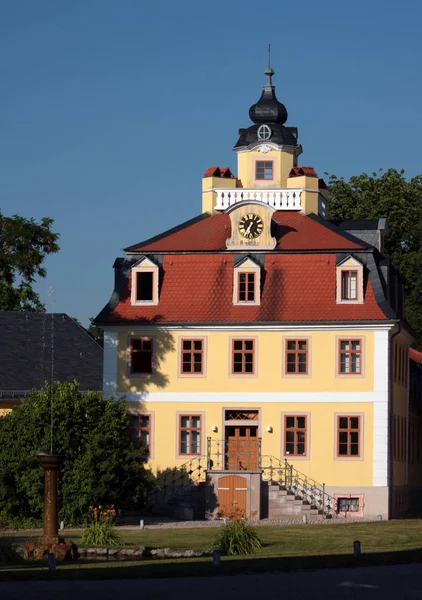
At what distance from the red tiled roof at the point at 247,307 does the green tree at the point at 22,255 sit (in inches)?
722

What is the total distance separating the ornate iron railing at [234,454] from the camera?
51.2 m

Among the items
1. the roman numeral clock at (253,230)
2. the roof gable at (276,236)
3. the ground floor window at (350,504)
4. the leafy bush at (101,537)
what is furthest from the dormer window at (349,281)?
the leafy bush at (101,537)

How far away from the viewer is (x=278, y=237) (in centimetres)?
5338

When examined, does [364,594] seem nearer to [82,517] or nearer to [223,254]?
[82,517]

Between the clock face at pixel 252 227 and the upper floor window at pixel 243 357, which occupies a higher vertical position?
the clock face at pixel 252 227

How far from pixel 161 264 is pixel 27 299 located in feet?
63.4

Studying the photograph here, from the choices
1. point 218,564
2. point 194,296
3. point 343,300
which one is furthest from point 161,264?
point 218,564

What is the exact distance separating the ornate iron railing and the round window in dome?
12639 mm

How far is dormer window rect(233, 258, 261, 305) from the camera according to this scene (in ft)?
171

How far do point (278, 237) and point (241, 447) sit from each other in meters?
7.55

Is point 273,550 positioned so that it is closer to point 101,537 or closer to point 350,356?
point 101,537

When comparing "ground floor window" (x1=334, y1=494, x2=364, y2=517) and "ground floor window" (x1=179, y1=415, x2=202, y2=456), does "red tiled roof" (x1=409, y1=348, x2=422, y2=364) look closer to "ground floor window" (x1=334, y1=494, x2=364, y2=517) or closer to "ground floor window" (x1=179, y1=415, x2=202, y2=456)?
"ground floor window" (x1=334, y1=494, x2=364, y2=517)

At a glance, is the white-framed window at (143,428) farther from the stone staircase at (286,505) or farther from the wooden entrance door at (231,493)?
the stone staircase at (286,505)

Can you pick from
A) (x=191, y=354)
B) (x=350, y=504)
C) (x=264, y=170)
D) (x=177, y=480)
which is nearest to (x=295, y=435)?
(x=350, y=504)
